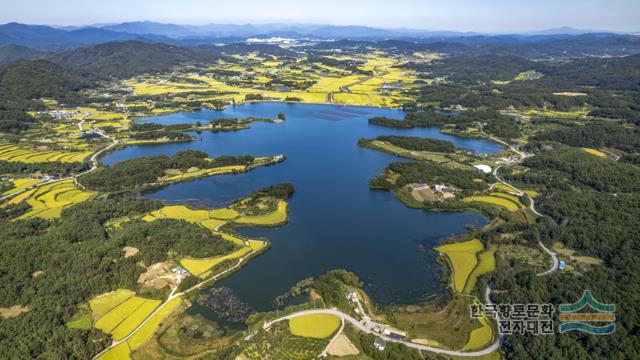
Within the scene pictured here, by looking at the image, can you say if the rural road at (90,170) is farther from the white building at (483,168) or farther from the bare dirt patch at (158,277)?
the white building at (483,168)

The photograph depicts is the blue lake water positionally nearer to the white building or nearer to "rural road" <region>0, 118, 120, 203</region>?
"rural road" <region>0, 118, 120, 203</region>

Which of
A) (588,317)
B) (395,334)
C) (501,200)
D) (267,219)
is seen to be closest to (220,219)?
(267,219)

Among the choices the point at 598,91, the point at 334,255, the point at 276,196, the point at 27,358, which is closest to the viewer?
the point at 27,358

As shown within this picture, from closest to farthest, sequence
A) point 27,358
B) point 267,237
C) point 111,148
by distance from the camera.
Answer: point 27,358 → point 267,237 → point 111,148

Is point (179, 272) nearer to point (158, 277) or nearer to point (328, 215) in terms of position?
point (158, 277)

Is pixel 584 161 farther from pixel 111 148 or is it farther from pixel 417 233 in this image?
pixel 111 148

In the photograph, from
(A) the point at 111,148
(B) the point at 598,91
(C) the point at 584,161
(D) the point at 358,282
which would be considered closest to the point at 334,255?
(D) the point at 358,282
